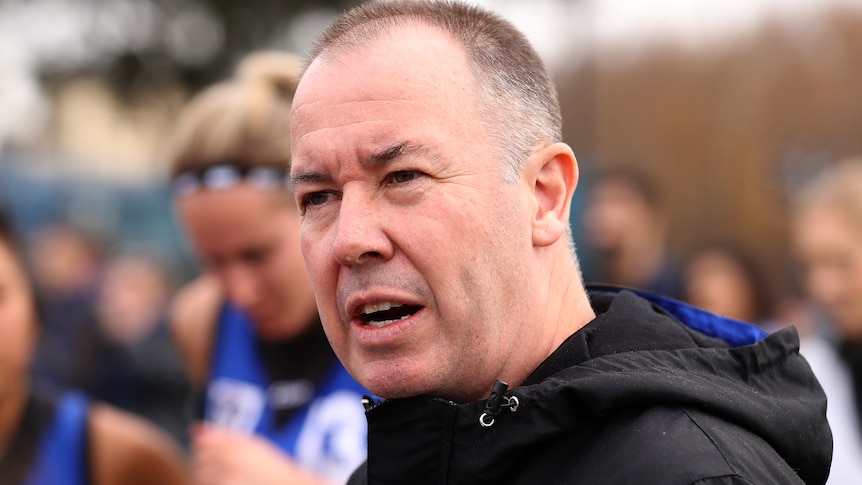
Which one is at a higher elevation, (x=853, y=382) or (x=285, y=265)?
(x=285, y=265)

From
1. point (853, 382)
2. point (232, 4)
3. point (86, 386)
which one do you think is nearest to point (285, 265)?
point (853, 382)

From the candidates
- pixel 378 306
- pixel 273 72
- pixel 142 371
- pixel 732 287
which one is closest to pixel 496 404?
pixel 378 306

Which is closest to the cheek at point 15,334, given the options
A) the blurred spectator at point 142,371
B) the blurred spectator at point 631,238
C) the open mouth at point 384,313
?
the open mouth at point 384,313

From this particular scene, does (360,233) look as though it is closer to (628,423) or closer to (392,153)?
(392,153)

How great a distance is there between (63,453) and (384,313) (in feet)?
7.66

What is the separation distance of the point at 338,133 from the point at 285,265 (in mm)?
1652

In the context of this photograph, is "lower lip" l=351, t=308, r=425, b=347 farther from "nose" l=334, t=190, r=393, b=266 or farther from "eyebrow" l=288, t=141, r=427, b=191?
"eyebrow" l=288, t=141, r=427, b=191

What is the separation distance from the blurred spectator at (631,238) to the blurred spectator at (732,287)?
247mm

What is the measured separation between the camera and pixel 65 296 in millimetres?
8383

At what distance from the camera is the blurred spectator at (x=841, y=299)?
4000 mm

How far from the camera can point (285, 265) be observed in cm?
325

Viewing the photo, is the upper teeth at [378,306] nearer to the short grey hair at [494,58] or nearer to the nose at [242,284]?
the short grey hair at [494,58]

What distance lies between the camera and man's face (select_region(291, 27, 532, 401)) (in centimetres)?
160

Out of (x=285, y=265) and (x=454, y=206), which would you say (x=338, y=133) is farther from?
(x=285, y=265)
